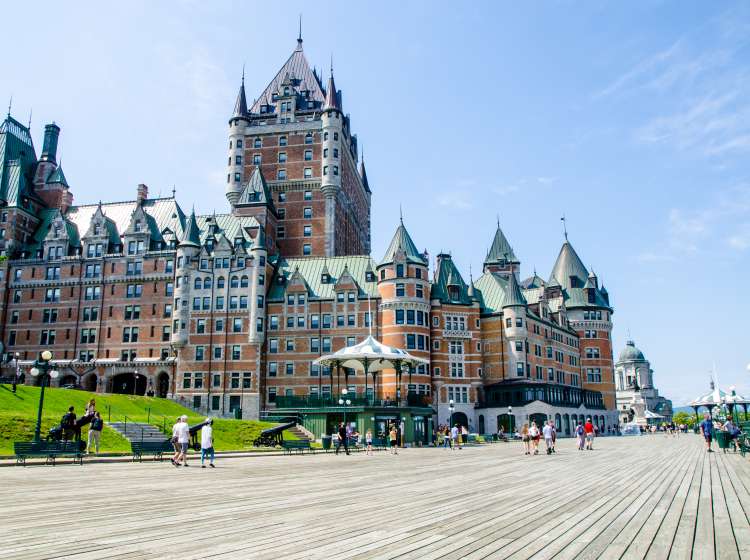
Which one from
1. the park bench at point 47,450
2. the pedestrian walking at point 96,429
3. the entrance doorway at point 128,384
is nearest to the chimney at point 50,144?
the entrance doorway at point 128,384

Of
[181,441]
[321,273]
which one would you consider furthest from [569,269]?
[181,441]

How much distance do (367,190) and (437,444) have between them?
71691 millimetres

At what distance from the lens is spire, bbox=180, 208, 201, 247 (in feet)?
259

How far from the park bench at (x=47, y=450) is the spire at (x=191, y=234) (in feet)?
173

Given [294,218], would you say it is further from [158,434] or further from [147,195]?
[158,434]

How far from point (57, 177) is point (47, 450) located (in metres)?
77.2

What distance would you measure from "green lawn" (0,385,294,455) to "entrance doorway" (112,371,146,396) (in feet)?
32.7

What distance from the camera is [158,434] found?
4328 centimetres

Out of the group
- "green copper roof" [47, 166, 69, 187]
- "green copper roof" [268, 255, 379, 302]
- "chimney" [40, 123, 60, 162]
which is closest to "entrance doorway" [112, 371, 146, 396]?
"green copper roof" [268, 255, 379, 302]

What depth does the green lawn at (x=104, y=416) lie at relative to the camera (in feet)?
119

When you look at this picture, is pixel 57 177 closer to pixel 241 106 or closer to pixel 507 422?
pixel 241 106

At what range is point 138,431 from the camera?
43094mm

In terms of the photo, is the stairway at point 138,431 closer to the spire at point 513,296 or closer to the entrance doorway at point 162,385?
the entrance doorway at point 162,385

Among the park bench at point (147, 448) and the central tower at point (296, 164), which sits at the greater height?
the central tower at point (296, 164)
